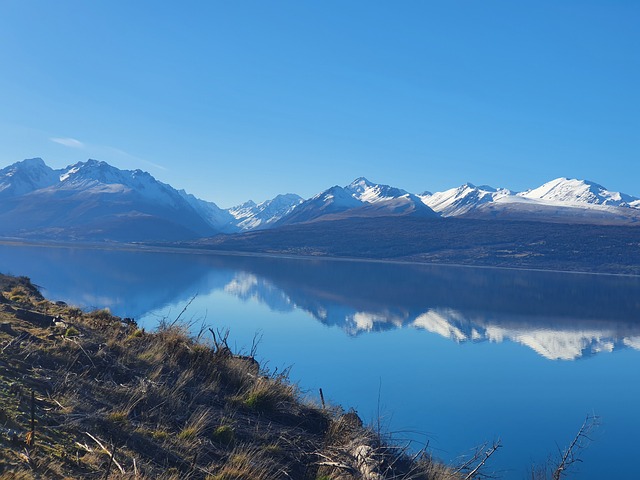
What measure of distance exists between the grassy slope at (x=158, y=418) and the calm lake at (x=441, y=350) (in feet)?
2.74

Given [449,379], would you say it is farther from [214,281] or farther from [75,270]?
[75,270]

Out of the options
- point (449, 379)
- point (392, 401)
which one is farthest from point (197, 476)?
point (449, 379)

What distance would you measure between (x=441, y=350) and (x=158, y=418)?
71.7ft

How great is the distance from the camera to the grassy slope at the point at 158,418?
14.2 feet

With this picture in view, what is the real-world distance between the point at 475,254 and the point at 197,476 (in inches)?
5310

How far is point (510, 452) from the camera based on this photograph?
1305cm

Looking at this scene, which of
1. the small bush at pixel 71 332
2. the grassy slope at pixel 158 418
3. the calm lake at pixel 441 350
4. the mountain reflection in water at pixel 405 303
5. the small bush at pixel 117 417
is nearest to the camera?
the grassy slope at pixel 158 418

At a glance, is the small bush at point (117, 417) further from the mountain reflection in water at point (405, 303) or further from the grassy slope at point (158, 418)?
the mountain reflection in water at point (405, 303)

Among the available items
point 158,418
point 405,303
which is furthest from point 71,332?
point 405,303

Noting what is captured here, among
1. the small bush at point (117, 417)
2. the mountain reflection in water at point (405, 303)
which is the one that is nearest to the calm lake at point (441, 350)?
the mountain reflection in water at point (405, 303)

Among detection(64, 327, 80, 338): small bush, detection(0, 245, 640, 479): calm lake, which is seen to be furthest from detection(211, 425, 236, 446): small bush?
detection(64, 327, 80, 338): small bush

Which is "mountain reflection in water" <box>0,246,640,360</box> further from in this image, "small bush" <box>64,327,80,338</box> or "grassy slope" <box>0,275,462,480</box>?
"grassy slope" <box>0,275,462,480</box>

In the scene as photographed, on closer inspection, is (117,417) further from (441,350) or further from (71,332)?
(441,350)

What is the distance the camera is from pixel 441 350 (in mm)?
25844
